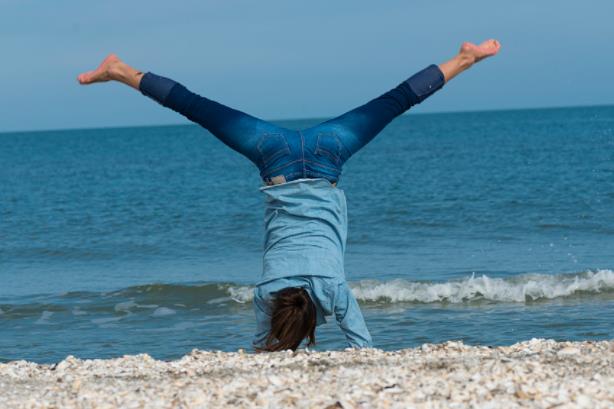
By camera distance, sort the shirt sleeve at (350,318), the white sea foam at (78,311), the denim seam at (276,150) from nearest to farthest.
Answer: the denim seam at (276,150) → the shirt sleeve at (350,318) → the white sea foam at (78,311)

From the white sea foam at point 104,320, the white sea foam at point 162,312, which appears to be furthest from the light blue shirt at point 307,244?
the white sea foam at point 162,312

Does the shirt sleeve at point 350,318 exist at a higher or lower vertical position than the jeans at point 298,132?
lower

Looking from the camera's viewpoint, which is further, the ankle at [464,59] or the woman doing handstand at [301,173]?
the ankle at [464,59]

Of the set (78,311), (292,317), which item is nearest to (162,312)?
(78,311)

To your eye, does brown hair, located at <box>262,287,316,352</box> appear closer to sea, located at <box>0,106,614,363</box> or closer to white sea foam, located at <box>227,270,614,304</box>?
sea, located at <box>0,106,614,363</box>

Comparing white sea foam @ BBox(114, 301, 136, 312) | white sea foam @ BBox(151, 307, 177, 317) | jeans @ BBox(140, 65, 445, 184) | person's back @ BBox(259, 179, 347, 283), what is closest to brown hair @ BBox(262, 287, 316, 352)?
person's back @ BBox(259, 179, 347, 283)

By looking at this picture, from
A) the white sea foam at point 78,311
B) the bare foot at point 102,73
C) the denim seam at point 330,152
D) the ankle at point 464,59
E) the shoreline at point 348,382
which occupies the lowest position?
the shoreline at point 348,382

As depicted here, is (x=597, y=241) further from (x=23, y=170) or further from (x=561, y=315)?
(x=23, y=170)

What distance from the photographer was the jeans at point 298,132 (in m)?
6.03

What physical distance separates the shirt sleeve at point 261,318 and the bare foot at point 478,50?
193 centimetres

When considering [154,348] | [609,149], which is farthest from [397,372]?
[609,149]

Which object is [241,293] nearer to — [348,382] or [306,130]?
[306,130]

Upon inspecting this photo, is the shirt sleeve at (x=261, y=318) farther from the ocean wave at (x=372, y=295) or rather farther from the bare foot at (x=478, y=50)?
the ocean wave at (x=372, y=295)

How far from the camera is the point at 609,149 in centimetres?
4966
